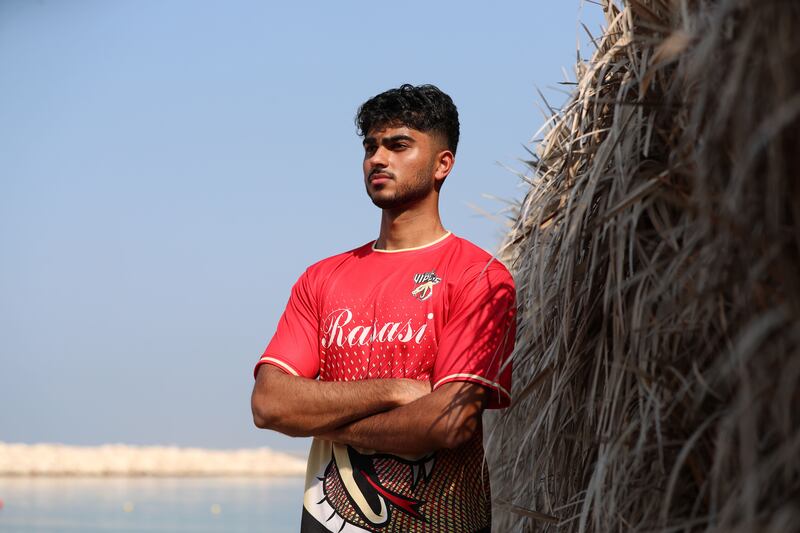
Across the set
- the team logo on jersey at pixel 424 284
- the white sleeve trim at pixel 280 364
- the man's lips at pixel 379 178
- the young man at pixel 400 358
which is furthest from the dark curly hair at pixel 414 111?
the white sleeve trim at pixel 280 364

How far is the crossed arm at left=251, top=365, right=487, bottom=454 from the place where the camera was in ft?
7.28

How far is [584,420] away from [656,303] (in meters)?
0.38

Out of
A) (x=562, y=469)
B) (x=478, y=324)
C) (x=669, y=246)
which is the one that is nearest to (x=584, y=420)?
(x=562, y=469)

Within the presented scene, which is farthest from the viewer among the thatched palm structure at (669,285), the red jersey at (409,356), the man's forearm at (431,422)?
the red jersey at (409,356)

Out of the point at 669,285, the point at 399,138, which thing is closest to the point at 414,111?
the point at 399,138

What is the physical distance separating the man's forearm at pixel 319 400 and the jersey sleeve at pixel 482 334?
0.31 ft

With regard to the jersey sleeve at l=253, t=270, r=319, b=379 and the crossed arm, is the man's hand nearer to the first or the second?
the crossed arm

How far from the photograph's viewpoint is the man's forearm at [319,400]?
2.29 metres

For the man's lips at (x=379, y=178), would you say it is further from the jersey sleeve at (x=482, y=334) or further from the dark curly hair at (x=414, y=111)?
the jersey sleeve at (x=482, y=334)

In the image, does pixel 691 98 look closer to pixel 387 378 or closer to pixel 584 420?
pixel 584 420

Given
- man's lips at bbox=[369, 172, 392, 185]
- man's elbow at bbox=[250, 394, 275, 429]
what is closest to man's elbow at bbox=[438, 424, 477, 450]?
man's elbow at bbox=[250, 394, 275, 429]

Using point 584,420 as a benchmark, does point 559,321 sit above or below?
above

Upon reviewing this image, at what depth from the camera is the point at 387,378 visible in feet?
7.69

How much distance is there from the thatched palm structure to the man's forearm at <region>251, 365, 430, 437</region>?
32 cm
